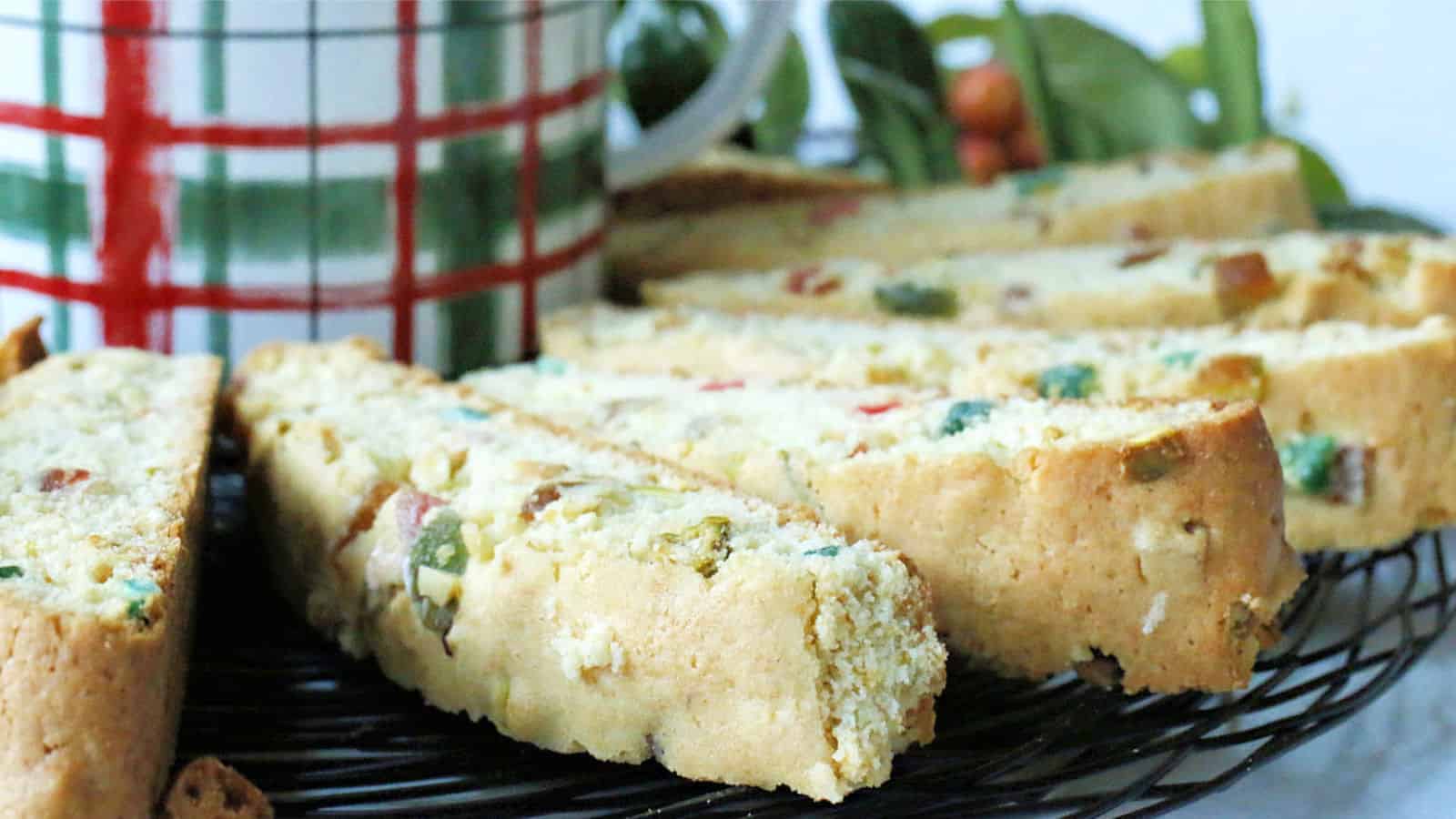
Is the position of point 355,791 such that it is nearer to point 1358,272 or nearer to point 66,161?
point 66,161

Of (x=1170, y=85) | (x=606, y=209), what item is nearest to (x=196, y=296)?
(x=606, y=209)

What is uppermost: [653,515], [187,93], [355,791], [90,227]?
[187,93]

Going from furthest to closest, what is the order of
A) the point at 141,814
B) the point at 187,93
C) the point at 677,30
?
the point at 677,30 < the point at 187,93 < the point at 141,814

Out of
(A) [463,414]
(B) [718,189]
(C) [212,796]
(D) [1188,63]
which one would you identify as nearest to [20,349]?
(A) [463,414]

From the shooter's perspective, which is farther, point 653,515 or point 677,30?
point 677,30

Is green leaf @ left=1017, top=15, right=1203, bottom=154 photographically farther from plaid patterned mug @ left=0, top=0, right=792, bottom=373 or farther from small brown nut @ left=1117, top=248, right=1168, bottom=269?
plaid patterned mug @ left=0, top=0, right=792, bottom=373

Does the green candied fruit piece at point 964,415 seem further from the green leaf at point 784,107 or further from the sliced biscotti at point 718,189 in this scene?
the green leaf at point 784,107
